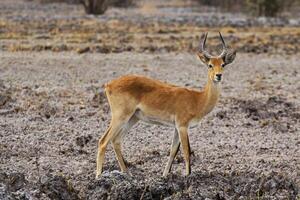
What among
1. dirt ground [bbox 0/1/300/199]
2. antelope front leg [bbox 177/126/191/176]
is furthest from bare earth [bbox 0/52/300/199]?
antelope front leg [bbox 177/126/191/176]

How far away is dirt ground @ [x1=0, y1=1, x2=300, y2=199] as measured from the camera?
400 inches

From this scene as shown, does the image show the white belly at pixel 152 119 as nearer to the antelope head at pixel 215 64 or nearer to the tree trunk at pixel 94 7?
the antelope head at pixel 215 64

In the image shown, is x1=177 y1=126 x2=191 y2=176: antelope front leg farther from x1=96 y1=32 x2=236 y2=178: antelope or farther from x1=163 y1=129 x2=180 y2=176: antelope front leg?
x1=163 y1=129 x2=180 y2=176: antelope front leg

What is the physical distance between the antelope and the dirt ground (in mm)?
712

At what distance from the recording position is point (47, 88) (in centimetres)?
1953

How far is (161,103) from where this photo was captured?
11.4m

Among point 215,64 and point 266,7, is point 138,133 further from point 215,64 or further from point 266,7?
point 266,7

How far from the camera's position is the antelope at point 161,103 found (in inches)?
444

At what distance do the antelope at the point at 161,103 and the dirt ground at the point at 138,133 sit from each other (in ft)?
2.33

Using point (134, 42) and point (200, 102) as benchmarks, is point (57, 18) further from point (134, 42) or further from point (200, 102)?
point (200, 102)

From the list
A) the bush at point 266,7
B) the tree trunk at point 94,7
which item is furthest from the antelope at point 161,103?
the bush at point 266,7

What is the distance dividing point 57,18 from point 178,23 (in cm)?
712

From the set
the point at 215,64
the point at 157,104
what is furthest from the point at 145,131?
the point at 215,64

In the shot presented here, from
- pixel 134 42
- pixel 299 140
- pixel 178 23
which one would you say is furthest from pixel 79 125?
pixel 178 23
